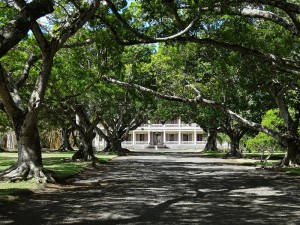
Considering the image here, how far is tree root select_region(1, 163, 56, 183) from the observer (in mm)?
14328

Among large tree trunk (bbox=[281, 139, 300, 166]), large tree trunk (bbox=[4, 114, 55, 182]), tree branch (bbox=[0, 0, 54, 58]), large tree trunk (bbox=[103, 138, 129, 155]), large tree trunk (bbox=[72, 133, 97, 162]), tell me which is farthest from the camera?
large tree trunk (bbox=[103, 138, 129, 155])

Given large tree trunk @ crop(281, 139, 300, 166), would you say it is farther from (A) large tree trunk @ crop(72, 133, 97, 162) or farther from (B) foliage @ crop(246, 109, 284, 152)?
(A) large tree trunk @ crop(72, 133, 97, 162)

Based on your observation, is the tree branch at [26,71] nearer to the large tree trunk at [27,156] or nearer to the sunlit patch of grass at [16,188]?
the large tree trunk at [27,156]

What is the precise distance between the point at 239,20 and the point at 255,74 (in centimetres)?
479

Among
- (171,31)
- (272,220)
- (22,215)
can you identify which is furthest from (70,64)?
(272,220)

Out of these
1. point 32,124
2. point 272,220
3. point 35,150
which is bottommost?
point 272,220

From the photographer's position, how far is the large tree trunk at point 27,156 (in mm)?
14664

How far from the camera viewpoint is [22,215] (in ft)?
28.2

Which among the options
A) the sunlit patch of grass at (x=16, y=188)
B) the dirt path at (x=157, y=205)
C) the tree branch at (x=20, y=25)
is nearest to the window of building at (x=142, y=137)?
the dirt path at (x=157, y=205)

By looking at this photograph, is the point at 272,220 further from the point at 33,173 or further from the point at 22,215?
the point at 33,173

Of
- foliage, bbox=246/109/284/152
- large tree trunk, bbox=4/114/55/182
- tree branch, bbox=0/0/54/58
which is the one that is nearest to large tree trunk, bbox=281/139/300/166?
foliage, bbox=246/109/284/152

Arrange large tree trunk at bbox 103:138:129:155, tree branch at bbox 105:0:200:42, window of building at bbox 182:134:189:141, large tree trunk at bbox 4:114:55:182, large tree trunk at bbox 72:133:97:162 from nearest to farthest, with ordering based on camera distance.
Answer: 1. tree branch at bbox 105:0:200:42
2. large tree trunk at bbox 4:114:55:182
3. large tree trunk at bbox 72:133:97:162
4. large tree trunk at bbox 103:138:129:155
5. window of building at bbox 182:134:189:141

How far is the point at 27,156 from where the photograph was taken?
15039mm

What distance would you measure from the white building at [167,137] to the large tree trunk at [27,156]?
61269 millimetres
